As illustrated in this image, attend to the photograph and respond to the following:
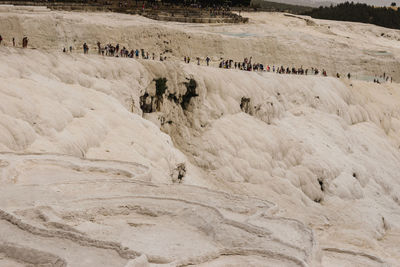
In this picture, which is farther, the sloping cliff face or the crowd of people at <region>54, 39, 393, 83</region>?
the crowd of people at <region>54, 39, 393, 83</region>

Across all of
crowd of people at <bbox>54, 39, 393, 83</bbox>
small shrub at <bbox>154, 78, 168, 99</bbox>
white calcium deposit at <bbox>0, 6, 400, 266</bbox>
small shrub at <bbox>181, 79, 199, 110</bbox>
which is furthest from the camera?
crowd of people at <bbox>54, 39, 393, 83</bbox>

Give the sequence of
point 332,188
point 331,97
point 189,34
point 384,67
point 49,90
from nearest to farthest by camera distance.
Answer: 1. point 49,90
2. point 332,188
3. point 331,97
4. point 189,34
5. point 384,67

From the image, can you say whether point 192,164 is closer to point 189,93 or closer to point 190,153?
point 190,153

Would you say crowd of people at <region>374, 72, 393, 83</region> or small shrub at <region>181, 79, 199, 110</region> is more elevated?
small shrub at <region>181, 79, 199, 110</region>

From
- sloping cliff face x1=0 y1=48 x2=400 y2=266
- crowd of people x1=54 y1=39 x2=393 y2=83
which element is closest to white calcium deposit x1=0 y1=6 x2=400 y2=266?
sloping cliff face x1=0 y1=48 x2=400 y2=266

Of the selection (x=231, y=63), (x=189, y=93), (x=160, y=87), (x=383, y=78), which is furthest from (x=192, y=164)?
(x=383, y=78)

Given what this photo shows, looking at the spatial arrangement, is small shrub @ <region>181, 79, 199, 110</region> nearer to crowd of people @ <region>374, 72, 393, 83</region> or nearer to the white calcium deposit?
the white calcium deposit

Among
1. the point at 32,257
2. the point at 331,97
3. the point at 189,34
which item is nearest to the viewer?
the point at 32,257

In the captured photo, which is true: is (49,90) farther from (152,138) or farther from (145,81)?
(145,81)

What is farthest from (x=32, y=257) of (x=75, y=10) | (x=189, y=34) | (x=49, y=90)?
(x=75, y=10)
